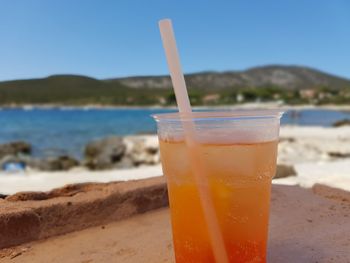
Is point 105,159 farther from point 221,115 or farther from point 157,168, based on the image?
point 221,115

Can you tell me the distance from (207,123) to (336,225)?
928 millimetres

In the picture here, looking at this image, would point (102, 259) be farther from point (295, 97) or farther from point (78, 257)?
point (295, 97)

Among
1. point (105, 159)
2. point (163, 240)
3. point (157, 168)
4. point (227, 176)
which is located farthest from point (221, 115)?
point (105, 159)

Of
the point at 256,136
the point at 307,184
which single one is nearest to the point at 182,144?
the point at 256,136

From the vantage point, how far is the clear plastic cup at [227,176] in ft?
3.49

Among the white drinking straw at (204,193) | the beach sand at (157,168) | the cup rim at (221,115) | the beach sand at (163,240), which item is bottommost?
the beach sand at (157,168)

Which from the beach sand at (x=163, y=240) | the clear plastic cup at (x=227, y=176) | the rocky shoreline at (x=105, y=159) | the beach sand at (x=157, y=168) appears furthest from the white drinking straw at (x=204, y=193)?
the rocky shoreline at (x=105, y=159)

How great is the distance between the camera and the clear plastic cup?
3.49 ft

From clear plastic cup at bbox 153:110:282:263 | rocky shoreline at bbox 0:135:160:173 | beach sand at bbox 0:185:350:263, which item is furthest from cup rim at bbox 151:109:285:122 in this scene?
rocky shoreline at bbox 0:135:160:173

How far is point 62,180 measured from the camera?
21.2ft

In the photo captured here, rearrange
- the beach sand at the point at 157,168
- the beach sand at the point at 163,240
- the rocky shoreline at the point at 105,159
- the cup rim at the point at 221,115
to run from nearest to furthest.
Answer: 1. the cup rim at the point at 221,115
2. the beach sand at the point at 163,240
3. the beach sand at the point at 157,168
4. the rocky shoreline at the point at 105,159

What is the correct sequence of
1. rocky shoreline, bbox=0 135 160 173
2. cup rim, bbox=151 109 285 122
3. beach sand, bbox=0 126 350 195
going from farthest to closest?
1. rocky shoreline, bbox=0 135 160 173
2. beach sand, bbox=0 126 350 195
3. cup rim, bbox=151 109 285 122

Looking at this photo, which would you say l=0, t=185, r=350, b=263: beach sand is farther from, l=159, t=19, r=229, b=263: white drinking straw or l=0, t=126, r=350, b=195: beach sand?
l=0, t=126, r=350, b=195: beach sand

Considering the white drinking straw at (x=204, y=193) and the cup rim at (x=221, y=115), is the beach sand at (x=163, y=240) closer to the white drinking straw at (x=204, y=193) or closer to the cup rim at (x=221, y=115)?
the white drinking straw at (x=204, y=193)
